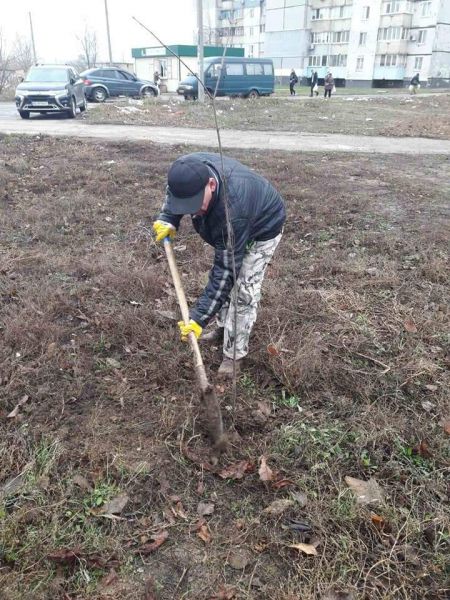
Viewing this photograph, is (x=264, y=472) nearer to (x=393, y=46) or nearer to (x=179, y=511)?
(x=179, y=511)

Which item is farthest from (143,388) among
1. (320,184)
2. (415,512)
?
(320,184)

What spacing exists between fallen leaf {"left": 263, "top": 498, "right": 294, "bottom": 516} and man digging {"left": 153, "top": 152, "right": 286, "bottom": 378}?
3.08 feet

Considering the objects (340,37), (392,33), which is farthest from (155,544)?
(340,37)

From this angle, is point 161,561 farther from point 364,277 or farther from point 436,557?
point 364,277

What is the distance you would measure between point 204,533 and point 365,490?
792 millimetres

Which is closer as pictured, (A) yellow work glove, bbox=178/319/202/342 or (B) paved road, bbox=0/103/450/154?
(A) yellow work glove, bbox=178/319/202/342

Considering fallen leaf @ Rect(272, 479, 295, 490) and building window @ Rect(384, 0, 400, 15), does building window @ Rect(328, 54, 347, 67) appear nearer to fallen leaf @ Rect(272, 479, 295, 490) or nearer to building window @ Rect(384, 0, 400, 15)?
building window @ Rect(384, 0, 400, 15)

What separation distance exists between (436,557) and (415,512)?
0.20m

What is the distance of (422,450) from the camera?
95.6 inches

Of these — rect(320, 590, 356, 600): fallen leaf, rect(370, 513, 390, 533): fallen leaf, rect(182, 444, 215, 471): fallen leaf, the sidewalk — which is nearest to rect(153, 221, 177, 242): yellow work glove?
rect(182, 444, 215, 471): fallen leaf

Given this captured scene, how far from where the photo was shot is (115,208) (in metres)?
5.93

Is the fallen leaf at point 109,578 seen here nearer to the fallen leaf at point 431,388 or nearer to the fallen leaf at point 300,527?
the fallen leaf at point 300,527

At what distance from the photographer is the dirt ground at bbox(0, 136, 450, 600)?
1.93 meters

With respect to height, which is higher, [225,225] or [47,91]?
[47,91]
